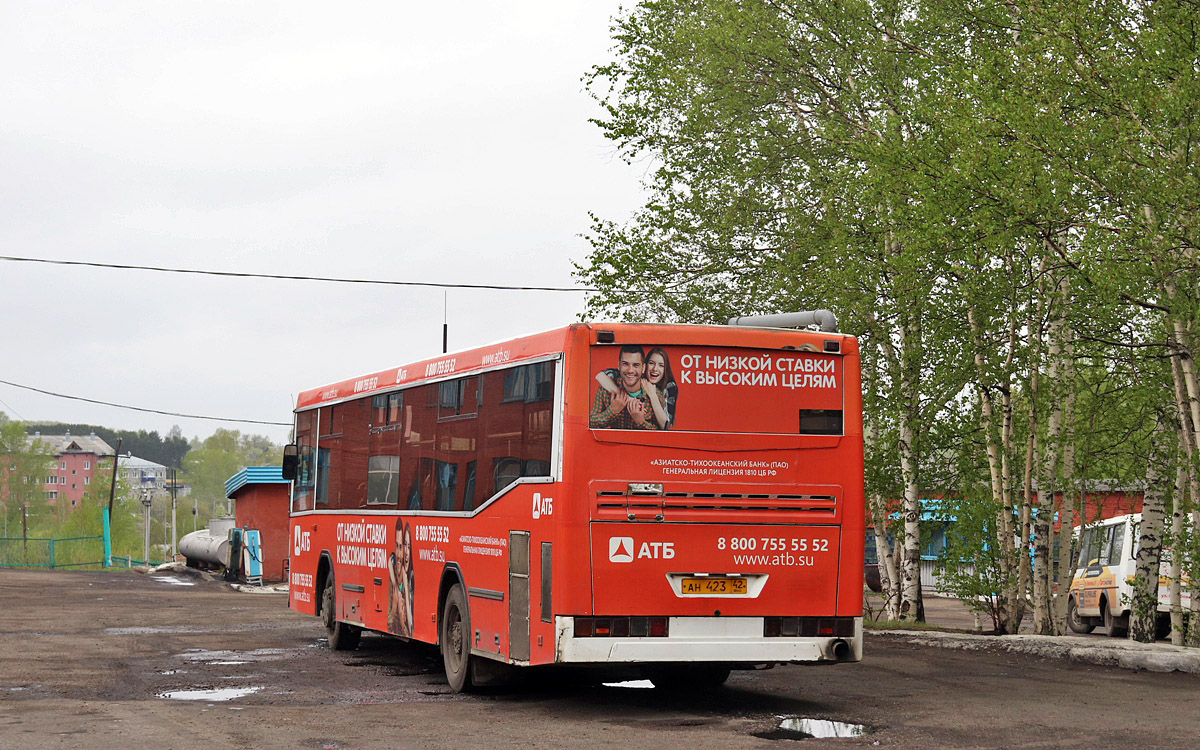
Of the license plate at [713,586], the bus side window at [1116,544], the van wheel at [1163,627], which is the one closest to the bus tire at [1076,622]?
the bus side window at [1116,544]

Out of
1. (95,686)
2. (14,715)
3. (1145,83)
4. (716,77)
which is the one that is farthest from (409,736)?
(716,77)

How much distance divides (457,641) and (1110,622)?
18566 mm

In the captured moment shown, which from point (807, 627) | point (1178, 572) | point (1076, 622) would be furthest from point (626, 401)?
point (1076, 622)

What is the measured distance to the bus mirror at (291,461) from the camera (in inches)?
797

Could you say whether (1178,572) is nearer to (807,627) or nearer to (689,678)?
(689,678)

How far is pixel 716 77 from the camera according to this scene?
2523 centimetres

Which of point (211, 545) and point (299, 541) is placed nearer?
point (299, 541)

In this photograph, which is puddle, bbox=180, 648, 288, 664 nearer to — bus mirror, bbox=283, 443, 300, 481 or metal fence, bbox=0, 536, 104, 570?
bus mirror, bbox=283, 443, 300, 481

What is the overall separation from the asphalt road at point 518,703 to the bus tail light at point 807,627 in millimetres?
648

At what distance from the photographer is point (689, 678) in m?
14.9

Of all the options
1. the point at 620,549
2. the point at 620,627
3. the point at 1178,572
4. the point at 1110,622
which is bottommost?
the point at 1110,622

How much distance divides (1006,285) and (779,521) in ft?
29.7

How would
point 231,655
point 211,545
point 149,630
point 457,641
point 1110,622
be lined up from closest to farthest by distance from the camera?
point 457,641 < point 231,655 < point 149,630 < point 1110,622 < point 211,545

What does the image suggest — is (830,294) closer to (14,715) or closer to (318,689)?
(318,689)
